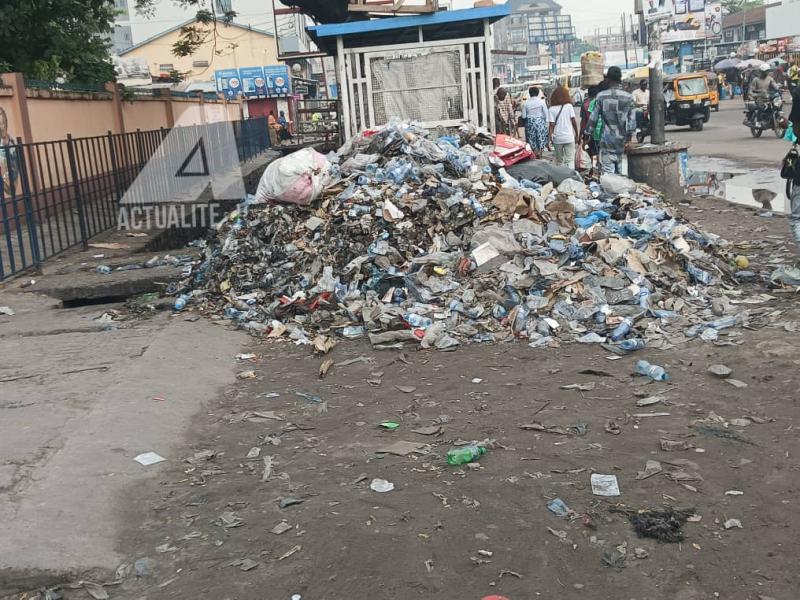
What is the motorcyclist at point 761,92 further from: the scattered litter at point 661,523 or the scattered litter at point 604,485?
the scattered litter at point 661,523

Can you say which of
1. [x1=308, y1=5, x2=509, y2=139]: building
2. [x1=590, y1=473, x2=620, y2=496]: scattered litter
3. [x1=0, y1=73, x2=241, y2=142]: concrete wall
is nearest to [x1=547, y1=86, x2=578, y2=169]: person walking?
[x1=308, y1=5, x2=509, y2=139]: building

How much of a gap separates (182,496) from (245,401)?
1406 millimetres

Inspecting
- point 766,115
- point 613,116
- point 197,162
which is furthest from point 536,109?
point 766,115

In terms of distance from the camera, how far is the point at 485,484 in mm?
3756

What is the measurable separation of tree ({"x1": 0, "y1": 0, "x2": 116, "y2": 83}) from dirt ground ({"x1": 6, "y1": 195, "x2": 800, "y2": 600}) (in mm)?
12098

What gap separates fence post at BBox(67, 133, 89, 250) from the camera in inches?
374

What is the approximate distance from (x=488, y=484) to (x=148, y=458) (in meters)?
1.82

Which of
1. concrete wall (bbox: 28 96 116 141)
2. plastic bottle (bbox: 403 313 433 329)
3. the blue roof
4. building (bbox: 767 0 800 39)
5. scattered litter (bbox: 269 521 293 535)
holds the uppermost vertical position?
building (bbox: 767 0 800 39)

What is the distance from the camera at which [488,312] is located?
633 centimetres

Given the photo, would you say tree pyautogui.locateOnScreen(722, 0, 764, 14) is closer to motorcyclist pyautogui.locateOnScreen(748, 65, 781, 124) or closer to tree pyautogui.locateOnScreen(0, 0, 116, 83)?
motorcyclist pyautogui.locateOnScreen(748, 65, 781, 124)

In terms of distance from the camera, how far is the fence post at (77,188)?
31.2 ft

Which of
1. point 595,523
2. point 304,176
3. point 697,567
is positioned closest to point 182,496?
point 595,523

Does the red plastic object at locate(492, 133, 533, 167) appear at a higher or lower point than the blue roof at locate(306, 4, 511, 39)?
lower

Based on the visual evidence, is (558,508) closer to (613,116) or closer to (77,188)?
(77,188)
